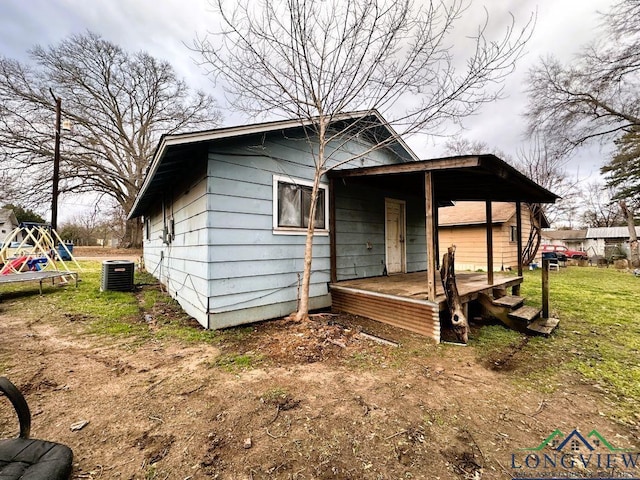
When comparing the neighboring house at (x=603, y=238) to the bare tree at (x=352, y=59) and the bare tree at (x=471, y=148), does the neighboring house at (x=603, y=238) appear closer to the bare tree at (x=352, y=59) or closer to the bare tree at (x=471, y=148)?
the bare tree at (x=471, y=148)

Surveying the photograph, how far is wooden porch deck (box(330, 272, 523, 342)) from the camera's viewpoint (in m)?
4.02

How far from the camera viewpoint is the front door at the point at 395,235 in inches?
279

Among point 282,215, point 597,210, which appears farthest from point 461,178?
point 597,210

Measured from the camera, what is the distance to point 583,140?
1348cm

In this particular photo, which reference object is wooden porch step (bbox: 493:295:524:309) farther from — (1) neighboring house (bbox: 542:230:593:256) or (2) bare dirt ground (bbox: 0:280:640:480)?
(1) neighboring house (bbox: 542:230:593:256)

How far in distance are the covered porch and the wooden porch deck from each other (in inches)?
0.5

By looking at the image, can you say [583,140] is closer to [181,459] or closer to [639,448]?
[639,448]

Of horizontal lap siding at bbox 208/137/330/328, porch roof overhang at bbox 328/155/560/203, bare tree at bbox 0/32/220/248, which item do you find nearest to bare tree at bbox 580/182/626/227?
porch roof overhang at bbox 328/155/560/203

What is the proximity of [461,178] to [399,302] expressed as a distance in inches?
103

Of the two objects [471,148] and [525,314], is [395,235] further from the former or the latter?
[471,148]

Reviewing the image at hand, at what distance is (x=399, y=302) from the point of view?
173 inches

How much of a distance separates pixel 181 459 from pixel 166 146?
364 cm

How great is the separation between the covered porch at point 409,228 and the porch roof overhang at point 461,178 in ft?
0.04

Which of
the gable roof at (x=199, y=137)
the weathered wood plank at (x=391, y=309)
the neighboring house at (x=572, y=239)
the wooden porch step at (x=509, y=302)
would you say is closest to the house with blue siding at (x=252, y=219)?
the gable roof at (x=199, y=137)
